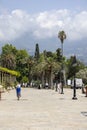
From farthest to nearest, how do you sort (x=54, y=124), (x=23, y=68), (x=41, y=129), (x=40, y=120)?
(x=23, y=68) < (x=40, y=120) < (x=54, y=124) < (x=41, y=129)

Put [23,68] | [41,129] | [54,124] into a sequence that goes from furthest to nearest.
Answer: [23,68]
[54,124]
[41,129]

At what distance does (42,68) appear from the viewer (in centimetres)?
9300

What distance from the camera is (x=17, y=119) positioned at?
1856cm

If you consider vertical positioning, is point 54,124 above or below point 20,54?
below

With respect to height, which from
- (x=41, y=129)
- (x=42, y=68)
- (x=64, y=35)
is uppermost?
(x=64, y=35)

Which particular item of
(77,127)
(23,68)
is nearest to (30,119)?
(77,127)

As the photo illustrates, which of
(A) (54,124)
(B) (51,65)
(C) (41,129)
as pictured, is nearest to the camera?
(C) (41,129)

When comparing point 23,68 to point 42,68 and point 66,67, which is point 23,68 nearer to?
point 66,67

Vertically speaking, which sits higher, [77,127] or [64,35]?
[64,35]

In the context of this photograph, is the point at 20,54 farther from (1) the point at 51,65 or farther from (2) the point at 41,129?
(2) the point at 41,129

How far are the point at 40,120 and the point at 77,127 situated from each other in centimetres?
291

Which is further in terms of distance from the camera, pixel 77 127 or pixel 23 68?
pixel 23 68

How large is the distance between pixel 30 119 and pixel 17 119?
21.9 inches

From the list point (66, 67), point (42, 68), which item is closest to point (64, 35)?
point (66, 67)
